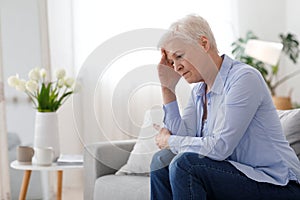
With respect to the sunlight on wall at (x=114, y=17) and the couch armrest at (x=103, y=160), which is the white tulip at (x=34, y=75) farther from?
the sunlight on wall at (x=114, y=17)

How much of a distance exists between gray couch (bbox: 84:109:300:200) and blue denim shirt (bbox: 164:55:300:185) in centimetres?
41

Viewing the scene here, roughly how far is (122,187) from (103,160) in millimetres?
254

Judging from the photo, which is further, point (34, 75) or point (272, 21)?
point (272, 21)

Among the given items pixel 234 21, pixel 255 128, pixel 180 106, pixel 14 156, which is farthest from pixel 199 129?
pixel 234 21

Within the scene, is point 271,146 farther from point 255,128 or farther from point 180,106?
point 180,106

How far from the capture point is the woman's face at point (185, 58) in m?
1.76

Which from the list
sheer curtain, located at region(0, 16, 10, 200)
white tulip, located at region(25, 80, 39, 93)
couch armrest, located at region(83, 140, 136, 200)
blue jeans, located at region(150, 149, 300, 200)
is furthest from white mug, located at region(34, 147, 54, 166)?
blue jeans, located at region(150, 149, 300, 200)

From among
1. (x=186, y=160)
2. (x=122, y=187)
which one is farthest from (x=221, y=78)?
(x=122, y=187)

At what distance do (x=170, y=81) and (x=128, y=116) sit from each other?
0.64 ft

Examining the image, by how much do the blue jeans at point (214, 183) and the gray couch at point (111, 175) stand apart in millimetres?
495

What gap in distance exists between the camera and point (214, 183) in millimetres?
1737

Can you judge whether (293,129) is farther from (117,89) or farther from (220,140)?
(117,89)

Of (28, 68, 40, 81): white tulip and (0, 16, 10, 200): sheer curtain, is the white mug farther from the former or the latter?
(0, 16, 10, 200): sheer curtain

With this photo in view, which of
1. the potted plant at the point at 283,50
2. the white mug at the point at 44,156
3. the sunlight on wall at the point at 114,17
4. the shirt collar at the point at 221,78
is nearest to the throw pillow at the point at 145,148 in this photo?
the shirt collar at the point at 221,78
